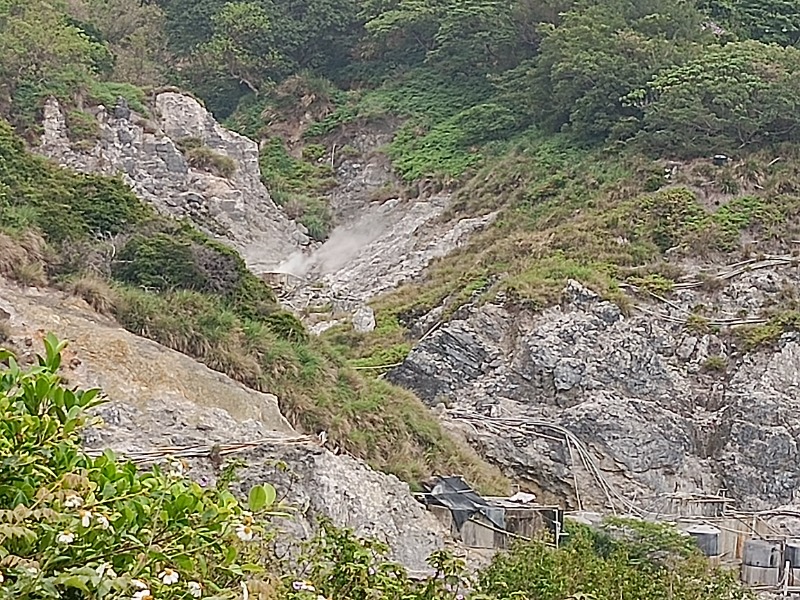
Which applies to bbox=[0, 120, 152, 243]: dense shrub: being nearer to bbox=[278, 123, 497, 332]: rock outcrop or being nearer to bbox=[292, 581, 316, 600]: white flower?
bbox=[278, 123, 497, 332]: rock outcrop

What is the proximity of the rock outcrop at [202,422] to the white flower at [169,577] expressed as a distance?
19.8 ft

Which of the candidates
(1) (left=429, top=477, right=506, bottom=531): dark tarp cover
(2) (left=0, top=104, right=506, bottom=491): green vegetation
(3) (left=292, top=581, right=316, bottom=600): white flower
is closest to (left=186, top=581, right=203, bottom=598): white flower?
(3) (left=292, top=581, right=316, bottom=600): white flower

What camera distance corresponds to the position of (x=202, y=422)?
997 centimetres

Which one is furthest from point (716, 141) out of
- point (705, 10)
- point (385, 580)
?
point (385, 580)

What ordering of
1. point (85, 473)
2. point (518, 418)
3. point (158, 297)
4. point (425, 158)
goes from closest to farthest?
point (85, 473), point (158, 297), point (518, 418), point (425, 158)

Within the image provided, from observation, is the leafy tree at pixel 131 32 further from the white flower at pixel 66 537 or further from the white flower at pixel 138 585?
the white flower at pixel 138 585

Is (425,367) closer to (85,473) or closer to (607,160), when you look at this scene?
(607,160)

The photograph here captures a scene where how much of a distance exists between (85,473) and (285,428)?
305 inches

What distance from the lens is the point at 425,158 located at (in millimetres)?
28859

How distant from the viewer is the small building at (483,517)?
11.1 meters

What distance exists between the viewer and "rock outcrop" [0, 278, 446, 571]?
9469 millimetres

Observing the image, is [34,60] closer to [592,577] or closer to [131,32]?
[131,32]

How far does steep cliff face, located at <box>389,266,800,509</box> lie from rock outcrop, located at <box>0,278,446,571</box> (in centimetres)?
507

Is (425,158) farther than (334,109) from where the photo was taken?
No
